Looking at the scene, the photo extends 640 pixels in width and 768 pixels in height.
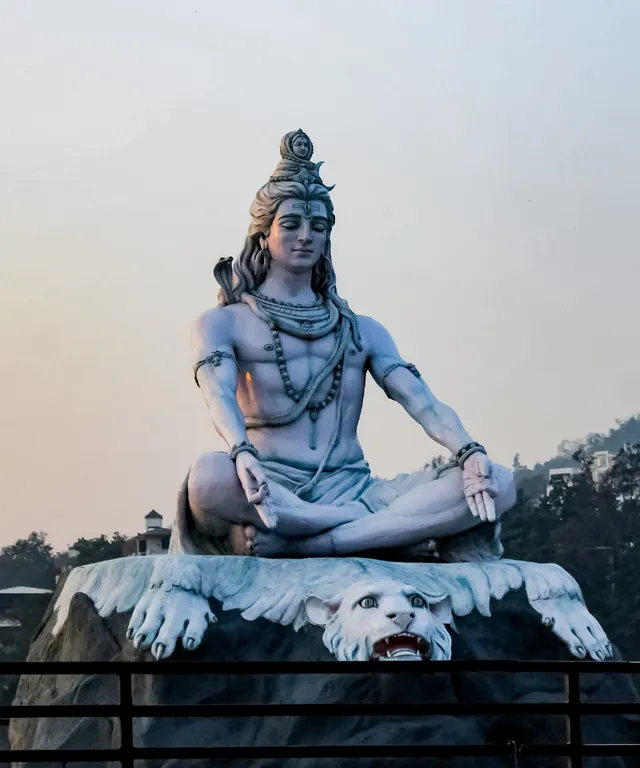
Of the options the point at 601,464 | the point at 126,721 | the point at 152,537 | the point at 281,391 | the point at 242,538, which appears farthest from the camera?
the point at 601,464

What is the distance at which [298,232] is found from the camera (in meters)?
7.54

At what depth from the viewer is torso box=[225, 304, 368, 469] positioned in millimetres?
7426

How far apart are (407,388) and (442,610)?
150 centimetres

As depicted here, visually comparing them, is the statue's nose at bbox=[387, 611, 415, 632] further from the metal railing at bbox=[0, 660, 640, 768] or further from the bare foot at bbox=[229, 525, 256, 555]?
the metal railing at bbox=[0, 660, 640, 768]

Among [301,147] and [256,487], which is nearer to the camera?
[256,487]

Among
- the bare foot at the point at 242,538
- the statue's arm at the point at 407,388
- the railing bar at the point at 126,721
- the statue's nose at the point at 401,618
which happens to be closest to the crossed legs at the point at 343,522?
the bare foot at the point at 242,538

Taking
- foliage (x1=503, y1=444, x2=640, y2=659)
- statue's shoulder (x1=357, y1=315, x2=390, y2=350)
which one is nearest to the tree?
foliage (x1=503, y1=444, x2=640, y2=659)

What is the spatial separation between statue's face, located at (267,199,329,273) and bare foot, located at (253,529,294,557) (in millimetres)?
1403

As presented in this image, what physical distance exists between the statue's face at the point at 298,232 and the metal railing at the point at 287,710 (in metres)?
3.22

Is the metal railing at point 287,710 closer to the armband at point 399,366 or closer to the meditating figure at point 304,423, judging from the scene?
the meditating figure at point 304,423

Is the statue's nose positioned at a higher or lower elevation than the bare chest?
lower

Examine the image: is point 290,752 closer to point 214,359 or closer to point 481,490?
point 481,490

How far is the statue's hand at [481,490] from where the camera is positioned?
686 centimetres

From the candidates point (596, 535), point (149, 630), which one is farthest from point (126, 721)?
point (596, 535)
